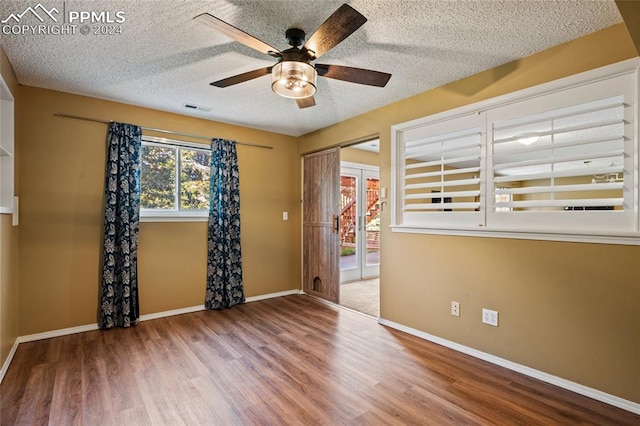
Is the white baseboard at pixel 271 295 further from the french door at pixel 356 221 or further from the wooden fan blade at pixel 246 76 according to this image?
the wooden fan blade at pixel 246 76

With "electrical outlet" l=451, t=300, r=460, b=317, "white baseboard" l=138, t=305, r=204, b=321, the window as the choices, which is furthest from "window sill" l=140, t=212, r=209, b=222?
"electrical outlet" l=451, t=300, r=460, b=317

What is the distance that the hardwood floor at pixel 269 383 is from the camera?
196 centimetres

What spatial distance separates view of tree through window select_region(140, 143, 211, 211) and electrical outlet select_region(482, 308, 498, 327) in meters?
3.44

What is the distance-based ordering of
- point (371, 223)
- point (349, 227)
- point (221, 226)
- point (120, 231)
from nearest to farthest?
point (120, 231) < point (221, 226) < point (349, 227) < point (371, 223)

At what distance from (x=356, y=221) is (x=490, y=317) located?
3.49m

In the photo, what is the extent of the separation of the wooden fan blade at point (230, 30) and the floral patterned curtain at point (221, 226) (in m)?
2.41

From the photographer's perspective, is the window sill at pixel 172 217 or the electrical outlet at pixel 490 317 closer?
the electrical outlet at pixel 490 317

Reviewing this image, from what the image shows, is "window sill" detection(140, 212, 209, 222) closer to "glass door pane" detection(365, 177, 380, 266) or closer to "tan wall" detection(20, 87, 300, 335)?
"tan wall" detection(20, 87, 300, 335)

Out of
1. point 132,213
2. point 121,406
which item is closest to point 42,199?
point 132,213

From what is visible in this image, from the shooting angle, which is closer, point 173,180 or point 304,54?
point 304,54

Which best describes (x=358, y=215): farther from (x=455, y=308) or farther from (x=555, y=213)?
(x=555, y=213)

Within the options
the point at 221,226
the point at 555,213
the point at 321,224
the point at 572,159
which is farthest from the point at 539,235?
the point at 221,226

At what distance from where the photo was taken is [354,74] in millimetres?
2242

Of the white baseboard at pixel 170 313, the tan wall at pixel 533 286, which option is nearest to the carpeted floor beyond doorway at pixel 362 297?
the tan wall at pixel 533 286
